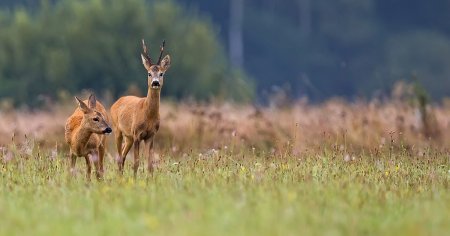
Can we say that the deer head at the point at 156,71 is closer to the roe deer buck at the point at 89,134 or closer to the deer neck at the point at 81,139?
the roe deer buck at the point at 89,134

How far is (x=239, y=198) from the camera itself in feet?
32.3

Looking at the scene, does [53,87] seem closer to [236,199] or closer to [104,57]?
[104,57]

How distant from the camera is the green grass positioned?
8414 mm

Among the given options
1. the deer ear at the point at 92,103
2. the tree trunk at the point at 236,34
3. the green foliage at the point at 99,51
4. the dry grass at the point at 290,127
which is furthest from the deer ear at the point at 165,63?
the tree trunk at the point at 236,34

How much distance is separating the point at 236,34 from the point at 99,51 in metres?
29.3

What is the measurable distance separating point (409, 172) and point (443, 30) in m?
63.7

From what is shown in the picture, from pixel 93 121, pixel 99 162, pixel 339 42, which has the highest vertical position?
pixel 339 42

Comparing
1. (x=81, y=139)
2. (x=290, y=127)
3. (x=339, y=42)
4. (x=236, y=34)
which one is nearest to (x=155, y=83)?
(x=81, y=139)

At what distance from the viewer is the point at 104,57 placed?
160 feet

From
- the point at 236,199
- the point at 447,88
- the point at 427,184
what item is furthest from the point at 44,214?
the point at 447,88

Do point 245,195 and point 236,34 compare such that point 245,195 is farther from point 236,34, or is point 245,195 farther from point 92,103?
point 236,34

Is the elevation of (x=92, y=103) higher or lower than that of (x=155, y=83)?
lower

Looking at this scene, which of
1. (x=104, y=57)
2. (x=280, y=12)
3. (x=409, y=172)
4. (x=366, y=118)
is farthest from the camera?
(x=280, y=12)

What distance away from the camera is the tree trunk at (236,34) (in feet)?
252
